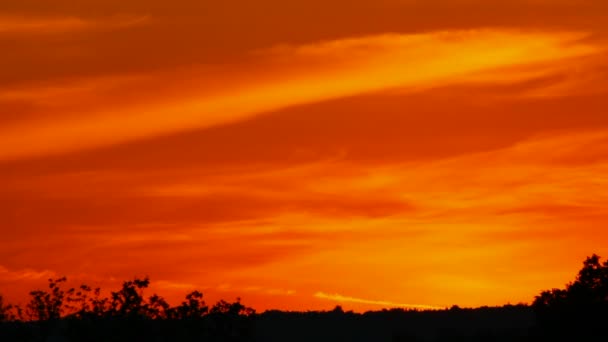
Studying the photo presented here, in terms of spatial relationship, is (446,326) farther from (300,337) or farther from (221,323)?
(221,323)

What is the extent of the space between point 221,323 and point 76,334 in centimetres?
894

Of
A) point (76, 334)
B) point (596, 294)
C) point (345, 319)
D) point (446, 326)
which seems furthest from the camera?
point (345, 319)

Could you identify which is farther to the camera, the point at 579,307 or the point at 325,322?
the point at 325,322

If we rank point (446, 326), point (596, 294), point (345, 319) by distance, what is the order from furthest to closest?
point (345, 319), point (446, 326), point (596, 294)

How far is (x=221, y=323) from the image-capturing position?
108062 mm

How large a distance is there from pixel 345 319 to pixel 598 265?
49.5 m

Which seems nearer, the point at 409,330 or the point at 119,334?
the point at 119,334

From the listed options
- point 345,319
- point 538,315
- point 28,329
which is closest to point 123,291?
point 28,329

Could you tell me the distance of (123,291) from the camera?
10844 cm

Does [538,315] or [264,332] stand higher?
[264,332]

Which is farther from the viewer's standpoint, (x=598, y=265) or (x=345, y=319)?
(x=345, y=319)

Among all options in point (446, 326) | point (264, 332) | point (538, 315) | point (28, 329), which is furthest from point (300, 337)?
point (538, 315)

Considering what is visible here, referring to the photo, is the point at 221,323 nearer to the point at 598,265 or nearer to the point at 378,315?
the point at 598,265

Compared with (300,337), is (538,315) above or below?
below
